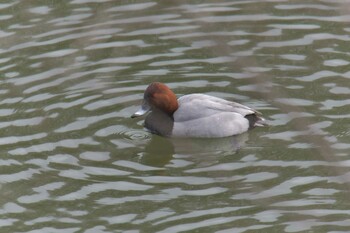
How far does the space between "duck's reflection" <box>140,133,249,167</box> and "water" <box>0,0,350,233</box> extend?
3 cm

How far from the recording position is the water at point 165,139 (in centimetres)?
1192

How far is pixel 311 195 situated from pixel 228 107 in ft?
8.01

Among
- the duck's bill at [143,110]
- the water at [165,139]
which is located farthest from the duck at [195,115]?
the water at [165,139]

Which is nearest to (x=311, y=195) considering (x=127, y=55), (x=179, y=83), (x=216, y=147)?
(x=216, y=147)

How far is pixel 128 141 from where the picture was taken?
45.9 feet

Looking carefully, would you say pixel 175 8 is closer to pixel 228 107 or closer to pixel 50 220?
pixel 228 107

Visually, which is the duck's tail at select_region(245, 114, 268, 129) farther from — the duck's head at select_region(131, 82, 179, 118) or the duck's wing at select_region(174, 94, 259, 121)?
the duck's head at select_region(131, 82, 179, 118)

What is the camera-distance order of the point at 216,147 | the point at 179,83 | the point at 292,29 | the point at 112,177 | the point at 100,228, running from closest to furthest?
the point at 100,228, the point at 112,177, the point at 216,147, the point at 179,83, the point at 292,29

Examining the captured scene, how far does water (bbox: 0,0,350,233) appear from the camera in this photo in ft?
39.1

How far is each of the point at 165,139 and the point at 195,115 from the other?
18.1 inches

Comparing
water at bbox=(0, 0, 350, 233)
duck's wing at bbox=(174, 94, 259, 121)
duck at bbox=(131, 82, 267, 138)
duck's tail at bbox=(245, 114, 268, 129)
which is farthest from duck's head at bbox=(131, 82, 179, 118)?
duck's tail at bbox=(245, 114, 268, 129)

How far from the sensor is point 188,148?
13945 mm

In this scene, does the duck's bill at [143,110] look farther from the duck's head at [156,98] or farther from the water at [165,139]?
the water at [165,139]

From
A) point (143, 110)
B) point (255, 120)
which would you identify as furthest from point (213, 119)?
point (143, 110)
